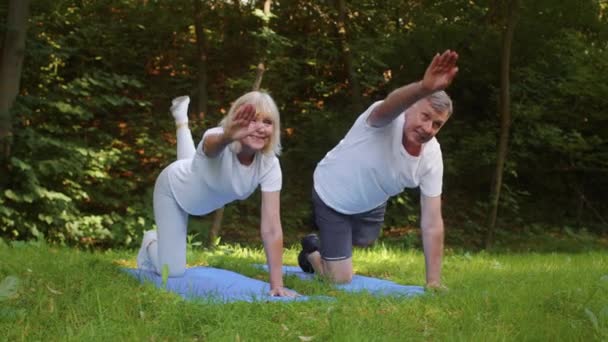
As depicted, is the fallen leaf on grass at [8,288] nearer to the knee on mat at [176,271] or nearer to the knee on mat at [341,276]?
the knee on mat at [176,271]

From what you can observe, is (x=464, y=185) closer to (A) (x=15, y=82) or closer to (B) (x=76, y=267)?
(A) (x=15, y=82)

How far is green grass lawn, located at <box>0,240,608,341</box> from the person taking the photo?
276 centimetres

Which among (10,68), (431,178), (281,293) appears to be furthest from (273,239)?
(10,68)

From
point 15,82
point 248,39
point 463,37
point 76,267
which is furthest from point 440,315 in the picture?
point 248,39

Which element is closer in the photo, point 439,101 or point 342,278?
point 439,101

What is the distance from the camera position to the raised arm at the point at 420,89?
3336 mm

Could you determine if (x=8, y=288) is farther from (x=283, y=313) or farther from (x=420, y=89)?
(x=420, y=89)

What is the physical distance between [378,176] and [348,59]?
6.35 m

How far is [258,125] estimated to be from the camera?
3.89 metres

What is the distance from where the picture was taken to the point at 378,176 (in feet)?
14.6

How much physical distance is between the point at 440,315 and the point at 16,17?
20.1 feet

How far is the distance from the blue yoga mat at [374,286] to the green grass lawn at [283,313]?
0.62 feet

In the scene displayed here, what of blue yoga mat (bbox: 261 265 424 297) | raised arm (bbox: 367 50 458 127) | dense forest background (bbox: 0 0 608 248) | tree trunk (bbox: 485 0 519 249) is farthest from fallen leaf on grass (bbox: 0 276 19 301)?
tree trunk (bbox: 485 0 519 249)

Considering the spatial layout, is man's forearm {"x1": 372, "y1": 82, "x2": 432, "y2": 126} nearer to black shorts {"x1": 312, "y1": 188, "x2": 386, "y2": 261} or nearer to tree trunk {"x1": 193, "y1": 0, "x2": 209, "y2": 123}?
black shorts {"x1": 312, "y1": 188, "x2": 386, "y2": 261}
